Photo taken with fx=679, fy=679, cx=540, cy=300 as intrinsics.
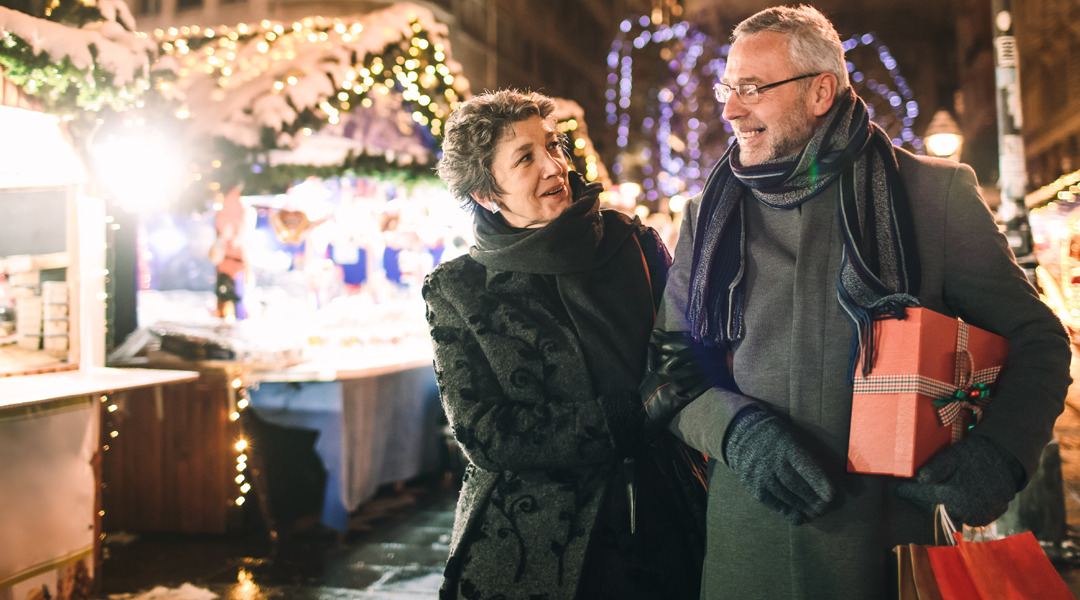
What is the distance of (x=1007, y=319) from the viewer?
53.7 inches

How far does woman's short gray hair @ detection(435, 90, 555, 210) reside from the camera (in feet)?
6.75

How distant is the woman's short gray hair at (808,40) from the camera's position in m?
1.49

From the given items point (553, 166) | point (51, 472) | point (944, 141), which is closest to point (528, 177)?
point (553, 166)

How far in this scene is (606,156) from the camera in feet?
119

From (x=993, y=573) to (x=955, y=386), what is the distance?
0.34m

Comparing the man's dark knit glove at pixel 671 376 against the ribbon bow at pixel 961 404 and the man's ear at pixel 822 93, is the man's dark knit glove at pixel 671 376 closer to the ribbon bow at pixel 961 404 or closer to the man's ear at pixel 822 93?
the ribbon bow at pixel 961 404

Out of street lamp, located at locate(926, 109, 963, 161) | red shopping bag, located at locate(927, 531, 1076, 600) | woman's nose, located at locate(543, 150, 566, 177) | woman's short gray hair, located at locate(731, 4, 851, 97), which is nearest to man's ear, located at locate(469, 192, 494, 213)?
woman's nose, located at locate(543, 150, 566, 177)

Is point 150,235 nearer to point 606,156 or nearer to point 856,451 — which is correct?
point 856,451

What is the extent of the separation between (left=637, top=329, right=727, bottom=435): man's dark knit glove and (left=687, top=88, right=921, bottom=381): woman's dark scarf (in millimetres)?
48

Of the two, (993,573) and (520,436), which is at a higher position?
(520,436)

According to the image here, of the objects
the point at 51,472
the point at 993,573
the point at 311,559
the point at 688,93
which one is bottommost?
the point at 311,559

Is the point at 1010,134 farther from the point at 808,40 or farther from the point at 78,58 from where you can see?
the point at 78,58

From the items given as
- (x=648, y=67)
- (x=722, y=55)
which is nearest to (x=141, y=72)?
(x=722, y=55)

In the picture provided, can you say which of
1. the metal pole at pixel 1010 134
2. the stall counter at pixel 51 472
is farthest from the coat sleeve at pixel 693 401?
the metal pole at pixel 1010 134
